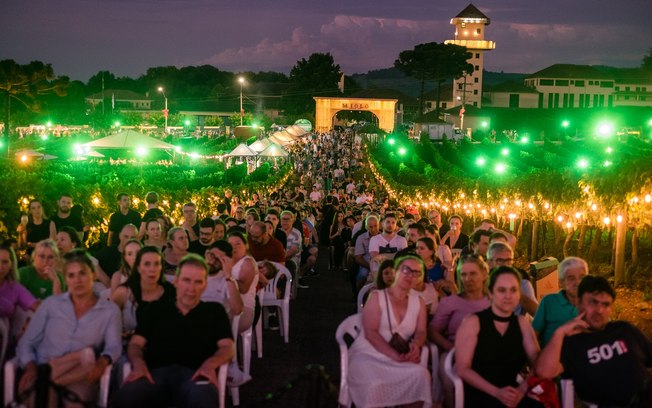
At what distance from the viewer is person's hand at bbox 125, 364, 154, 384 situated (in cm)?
548

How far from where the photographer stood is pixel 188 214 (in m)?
12.0

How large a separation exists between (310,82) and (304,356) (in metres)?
121

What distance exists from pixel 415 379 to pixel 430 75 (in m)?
106

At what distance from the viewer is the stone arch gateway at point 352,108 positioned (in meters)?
108

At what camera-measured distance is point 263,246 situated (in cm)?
1060

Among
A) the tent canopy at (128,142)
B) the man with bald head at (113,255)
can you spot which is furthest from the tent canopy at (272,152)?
the man with bald head at (113,255)

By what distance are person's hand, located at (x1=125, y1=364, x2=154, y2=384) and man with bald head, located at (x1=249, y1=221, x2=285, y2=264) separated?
4.99m

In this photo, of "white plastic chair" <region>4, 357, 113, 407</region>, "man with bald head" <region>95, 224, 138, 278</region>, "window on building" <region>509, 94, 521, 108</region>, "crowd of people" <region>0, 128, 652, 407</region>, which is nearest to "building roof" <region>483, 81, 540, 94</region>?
"window on building" <region>509, 94, 521, 108</region>

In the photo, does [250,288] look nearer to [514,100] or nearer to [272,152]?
[272,152]

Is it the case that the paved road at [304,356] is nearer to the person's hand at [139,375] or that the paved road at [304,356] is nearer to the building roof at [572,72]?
the person's hand at [139,375]

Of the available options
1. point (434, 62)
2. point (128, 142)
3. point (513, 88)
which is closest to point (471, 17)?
point (513, 88)

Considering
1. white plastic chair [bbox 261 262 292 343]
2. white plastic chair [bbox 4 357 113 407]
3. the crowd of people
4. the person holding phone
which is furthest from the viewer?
the person holding phone

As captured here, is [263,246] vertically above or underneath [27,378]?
above

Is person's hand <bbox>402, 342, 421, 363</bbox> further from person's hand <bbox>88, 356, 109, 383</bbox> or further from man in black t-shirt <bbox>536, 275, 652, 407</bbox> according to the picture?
person's hand <bbox>88, 356, 109, 383</bbox>
